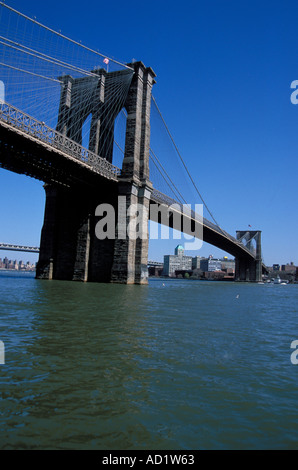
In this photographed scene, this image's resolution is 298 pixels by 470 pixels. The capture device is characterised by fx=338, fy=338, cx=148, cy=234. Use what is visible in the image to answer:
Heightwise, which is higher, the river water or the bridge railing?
the bridge railing

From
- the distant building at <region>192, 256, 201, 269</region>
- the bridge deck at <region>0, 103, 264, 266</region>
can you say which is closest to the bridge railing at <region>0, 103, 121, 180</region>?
the bridge deck at <region>0, 103, 264, 266</region>

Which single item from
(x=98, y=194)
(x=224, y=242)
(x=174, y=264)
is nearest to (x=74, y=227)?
(x=98, y=194)

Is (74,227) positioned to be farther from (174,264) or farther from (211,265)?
(174,264)

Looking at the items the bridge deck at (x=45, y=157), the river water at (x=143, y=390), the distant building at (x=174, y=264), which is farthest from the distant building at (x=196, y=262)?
the river water at (x=143, y=390)

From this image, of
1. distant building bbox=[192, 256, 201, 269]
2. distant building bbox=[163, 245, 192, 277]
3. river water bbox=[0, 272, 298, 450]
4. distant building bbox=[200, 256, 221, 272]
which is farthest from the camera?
distant building bbox=[192, 256, 201, 269]

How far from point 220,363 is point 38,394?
9.03 feet

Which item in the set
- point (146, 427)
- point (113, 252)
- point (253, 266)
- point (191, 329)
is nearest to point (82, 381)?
point (146, 427)

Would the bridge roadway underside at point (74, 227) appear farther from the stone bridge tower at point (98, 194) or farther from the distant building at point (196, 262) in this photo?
the distant building at point (196, 262)

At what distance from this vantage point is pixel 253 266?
290 feet

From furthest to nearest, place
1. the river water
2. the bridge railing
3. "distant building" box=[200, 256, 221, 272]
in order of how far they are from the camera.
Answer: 1. "distant building" box=[200, 256, 221, 272]
2. the bridge railing
3. the river water

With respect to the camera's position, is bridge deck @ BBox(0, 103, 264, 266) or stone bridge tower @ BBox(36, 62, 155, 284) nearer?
bridge deck @ BBox(0, 103, 264, 266)

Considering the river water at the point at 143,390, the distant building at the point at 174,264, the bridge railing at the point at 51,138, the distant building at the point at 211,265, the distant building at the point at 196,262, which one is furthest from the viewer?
the distant building at the point at 196,262

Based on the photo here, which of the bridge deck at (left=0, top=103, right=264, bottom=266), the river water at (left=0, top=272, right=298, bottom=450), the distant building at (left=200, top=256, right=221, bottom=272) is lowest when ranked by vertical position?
the river water at (left=0, top=272, right=298, bottom=450)

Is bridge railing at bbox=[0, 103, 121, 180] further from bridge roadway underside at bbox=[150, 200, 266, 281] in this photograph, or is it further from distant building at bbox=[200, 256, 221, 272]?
distant building at bbox=[200, 256, 221, 272]
